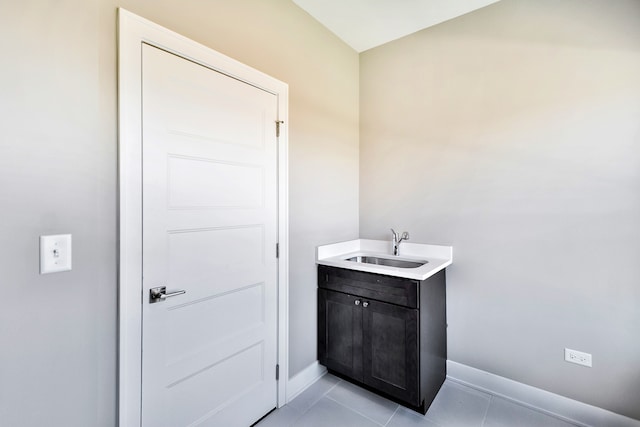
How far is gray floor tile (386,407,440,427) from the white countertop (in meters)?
0.92

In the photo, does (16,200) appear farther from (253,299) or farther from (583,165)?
(583,165)

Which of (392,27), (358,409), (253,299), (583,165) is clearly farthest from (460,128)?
(358,409)

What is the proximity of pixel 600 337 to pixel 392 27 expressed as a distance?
2.66m

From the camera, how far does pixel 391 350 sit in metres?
1.91

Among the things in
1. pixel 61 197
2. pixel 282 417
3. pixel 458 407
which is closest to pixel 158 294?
pixel 61 197

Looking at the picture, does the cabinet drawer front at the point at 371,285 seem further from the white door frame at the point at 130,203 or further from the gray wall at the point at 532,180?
the white door frame at the point at 130,203

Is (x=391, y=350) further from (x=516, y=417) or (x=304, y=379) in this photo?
(x=516, y=417)

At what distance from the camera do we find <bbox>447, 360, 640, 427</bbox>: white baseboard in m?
1.73

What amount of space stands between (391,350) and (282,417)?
0.83 meters

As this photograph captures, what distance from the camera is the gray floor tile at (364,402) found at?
6.20ft

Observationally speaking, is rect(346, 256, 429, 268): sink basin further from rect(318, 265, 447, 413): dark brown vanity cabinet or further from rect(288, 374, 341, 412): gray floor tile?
rect(288, 374, 341, 412): gray floor tile

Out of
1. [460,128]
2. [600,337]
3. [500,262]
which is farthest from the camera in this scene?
[460,128]

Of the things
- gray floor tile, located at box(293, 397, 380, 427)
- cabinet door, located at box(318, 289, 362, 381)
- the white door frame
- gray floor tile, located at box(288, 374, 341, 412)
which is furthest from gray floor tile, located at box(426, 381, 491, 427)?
the white door frame

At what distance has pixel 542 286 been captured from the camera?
6.35ft
